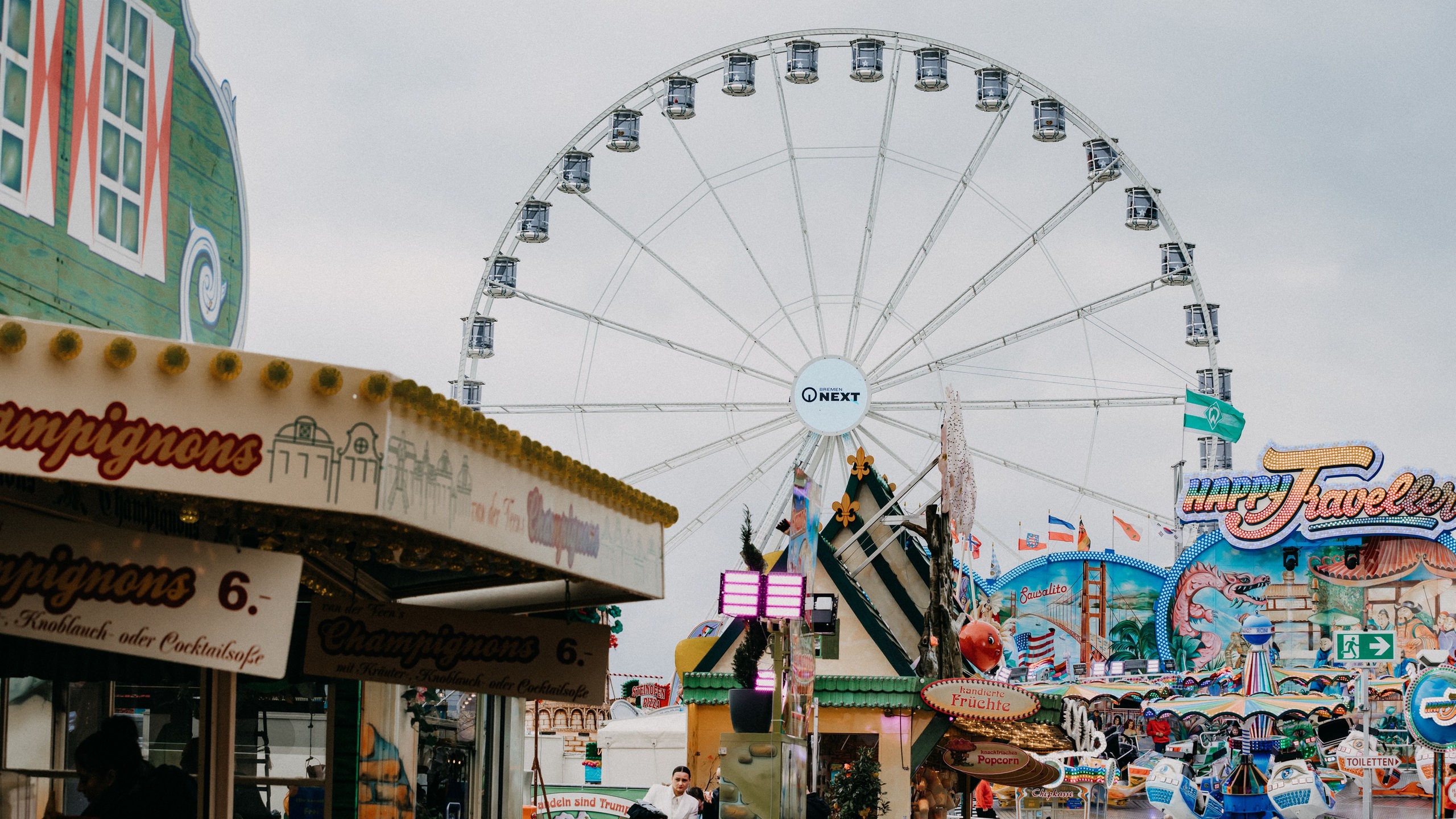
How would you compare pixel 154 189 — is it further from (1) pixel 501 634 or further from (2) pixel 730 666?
(2) pixel 730 666

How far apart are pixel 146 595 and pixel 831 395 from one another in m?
25.8

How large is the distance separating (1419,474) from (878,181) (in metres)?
23.6

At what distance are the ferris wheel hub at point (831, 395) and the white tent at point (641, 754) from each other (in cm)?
731

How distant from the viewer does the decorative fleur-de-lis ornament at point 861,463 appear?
27.3 meters

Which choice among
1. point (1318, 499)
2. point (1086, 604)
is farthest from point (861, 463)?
point (1086, 604)

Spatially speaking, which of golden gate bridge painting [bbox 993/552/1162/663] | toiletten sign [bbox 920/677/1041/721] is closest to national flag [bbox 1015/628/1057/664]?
golden gate bridge painting [bbox 993/552/1162/663]

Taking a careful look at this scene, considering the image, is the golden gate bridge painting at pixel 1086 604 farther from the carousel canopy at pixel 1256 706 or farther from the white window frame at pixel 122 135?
the white window frame at pixel 122 135

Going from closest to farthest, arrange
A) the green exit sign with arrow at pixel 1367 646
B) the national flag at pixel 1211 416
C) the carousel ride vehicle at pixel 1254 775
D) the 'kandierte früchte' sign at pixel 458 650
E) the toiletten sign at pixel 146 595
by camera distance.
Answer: the toiletten sign at pixel 146 595
the 'kandierte früchte' sign at pixel 458 650
the green exit sign with arrow at pixel 1367 646
the carousel ride vehicle at pixel 1254 775
the national flag at pixel 1211 416

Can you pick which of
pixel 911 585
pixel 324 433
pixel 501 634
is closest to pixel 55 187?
pixel 501 634

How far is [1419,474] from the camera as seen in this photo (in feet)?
153

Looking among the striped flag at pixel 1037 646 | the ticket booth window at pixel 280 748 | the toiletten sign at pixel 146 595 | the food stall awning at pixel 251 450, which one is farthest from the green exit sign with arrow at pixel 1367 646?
the striped flag at pixel 1037 646

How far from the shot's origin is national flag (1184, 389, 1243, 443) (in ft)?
Result: 112

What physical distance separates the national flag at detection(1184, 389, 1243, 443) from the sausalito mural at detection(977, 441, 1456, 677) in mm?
10046

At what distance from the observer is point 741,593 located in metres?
12.6
